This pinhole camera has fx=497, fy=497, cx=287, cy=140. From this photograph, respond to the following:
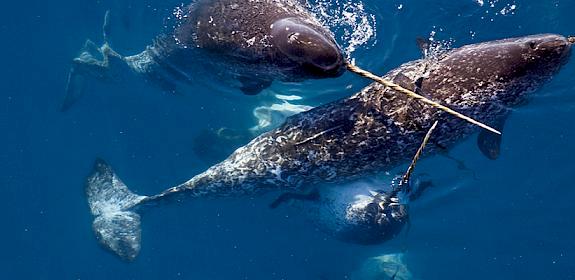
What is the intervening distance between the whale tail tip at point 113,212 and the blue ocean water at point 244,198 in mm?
773

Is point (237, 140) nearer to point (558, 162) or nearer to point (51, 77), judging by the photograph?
point (51, 77)

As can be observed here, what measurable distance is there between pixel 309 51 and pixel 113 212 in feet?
25.2

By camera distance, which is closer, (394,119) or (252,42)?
(252,42)

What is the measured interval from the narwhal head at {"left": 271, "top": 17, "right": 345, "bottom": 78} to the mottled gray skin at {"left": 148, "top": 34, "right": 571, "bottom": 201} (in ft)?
5.46

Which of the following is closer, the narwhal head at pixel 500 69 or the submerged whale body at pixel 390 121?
the narwhal head at pixel 500 69

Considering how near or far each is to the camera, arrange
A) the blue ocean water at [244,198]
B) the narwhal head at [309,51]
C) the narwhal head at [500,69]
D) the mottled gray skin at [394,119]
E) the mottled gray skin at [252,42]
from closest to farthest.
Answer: the narwhal head at [309,51]
the mottled gray skin at [252,42]
the narwhal head at [500,69]
the mottled gray skin at [394,119]
the blue ocean water at [244,198]

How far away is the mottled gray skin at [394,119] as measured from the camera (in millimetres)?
5582

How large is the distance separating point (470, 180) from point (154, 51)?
7.17 meters

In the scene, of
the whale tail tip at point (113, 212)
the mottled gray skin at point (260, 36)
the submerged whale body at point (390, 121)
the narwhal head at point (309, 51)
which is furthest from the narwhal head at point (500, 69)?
the whale tail tip at point (113, 212)

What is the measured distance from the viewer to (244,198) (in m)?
10.2

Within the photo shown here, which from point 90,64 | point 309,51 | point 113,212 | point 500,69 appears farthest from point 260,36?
point 90,64

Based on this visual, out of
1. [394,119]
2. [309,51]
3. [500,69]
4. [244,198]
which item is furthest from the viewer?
[244,198]

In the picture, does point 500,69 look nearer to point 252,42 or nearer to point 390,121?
point 390,121

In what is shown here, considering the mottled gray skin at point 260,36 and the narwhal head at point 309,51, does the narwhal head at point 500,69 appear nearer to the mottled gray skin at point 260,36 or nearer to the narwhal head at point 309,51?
the mottled gray skin at point 260,36
